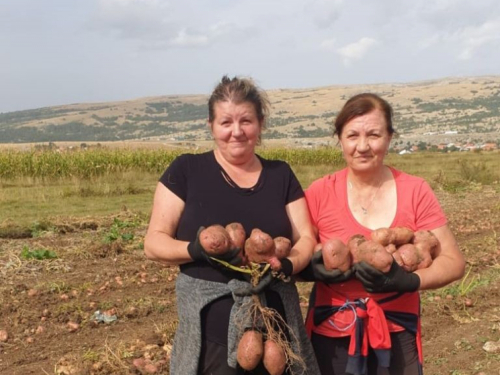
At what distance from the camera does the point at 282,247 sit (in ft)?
8.13

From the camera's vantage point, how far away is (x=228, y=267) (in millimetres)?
2475

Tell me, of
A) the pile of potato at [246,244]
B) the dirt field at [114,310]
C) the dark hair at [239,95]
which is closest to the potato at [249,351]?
the pile of potato at [246,244]

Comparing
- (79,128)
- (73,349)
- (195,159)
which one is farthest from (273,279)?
(79,128)

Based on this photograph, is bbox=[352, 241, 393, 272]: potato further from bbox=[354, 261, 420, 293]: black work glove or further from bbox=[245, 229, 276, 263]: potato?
bbox=[245, 229, 276, 263]: potato

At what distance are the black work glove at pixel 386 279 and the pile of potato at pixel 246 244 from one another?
0.98ft

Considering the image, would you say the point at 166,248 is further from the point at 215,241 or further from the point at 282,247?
the point at 282,247

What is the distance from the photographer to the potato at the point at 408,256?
2.45m

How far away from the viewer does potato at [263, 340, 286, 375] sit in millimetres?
2465

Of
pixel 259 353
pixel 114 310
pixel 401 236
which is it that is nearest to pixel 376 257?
pixel 401 236

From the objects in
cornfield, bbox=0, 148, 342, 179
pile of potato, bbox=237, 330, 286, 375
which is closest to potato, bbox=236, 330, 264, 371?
pile of potato, bbox=237, 330, 286, 375

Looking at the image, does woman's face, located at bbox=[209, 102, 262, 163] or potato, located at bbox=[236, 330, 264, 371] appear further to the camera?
woman's face, located at bbox=[209, 102, 262, 163]

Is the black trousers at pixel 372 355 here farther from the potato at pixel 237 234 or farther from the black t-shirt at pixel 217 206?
the potato at pixel 237 234

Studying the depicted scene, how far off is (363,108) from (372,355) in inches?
39.4

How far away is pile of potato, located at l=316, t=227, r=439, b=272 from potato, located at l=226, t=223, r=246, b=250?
32 centimetres
